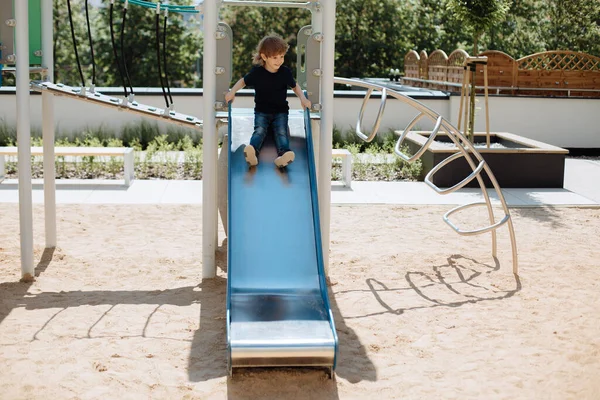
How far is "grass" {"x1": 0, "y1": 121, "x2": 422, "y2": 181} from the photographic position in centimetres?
1209

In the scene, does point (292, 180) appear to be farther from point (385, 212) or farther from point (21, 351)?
point (385, 212)

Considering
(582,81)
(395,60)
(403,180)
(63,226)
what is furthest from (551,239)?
(395,60)

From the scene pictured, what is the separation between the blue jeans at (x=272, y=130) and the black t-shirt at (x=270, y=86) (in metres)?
0.05

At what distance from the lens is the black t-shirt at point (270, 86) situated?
6895 mm

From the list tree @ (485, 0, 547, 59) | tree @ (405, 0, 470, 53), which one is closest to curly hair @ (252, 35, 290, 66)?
tree @ (405, 0, 470, 53)

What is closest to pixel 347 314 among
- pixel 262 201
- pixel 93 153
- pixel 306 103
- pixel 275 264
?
pixel 275 264

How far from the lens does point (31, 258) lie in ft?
23.6

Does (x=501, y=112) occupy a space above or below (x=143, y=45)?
below

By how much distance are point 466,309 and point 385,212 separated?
355cm

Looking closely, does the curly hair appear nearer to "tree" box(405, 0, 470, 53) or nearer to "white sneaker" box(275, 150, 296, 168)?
"white sneaker" box(275, 150, 296, 168)

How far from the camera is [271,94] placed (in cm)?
696

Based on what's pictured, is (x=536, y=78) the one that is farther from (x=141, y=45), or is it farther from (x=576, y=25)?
(x=141, y=45)

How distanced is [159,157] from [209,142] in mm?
5843

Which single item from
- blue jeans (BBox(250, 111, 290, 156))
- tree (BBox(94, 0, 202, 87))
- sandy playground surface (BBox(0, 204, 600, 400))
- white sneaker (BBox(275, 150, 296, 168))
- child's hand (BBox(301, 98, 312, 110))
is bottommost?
sandy playground surface (BBox(0, 204, 600, 400))
